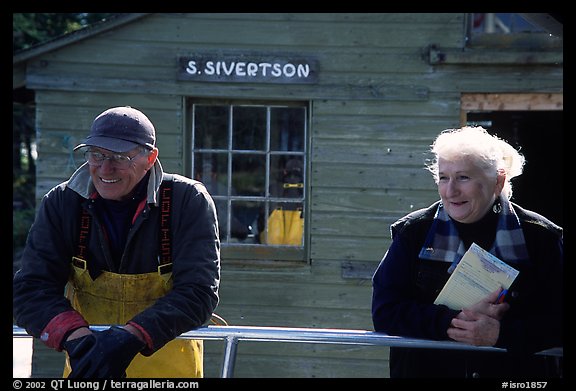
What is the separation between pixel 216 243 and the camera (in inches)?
115

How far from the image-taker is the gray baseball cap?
9.44ft

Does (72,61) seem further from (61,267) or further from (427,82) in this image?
(61,267)

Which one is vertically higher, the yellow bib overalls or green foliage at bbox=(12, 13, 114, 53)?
green foliage at bbox=(12, 13, 114, 53)

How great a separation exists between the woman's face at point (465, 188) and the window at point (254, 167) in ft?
11.8

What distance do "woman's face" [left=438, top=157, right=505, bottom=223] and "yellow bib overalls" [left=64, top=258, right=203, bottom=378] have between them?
1.10m

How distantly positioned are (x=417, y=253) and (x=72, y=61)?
430 cm

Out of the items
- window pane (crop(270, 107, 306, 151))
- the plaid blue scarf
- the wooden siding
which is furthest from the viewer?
window pane (crop(270, 107, 306, 151))

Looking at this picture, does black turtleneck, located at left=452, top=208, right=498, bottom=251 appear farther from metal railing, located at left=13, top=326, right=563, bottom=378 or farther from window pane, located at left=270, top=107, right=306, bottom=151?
window pane, located at left=270, top=107, right=306, bottom=151

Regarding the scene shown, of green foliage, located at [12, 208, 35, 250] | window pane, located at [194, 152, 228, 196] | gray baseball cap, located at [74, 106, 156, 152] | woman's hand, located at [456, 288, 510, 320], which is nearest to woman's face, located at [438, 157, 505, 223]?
woman's hand, located at [456, 288, 510, 320]

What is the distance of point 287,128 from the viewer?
641 cm

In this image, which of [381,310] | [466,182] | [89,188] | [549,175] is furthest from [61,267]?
[549,175]

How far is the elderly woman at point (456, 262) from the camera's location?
2.67 m

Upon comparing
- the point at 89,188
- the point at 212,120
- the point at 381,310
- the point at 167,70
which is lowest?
the point at 381,310

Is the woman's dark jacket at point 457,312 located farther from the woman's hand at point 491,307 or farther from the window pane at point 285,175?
the window pane at point 285,175
